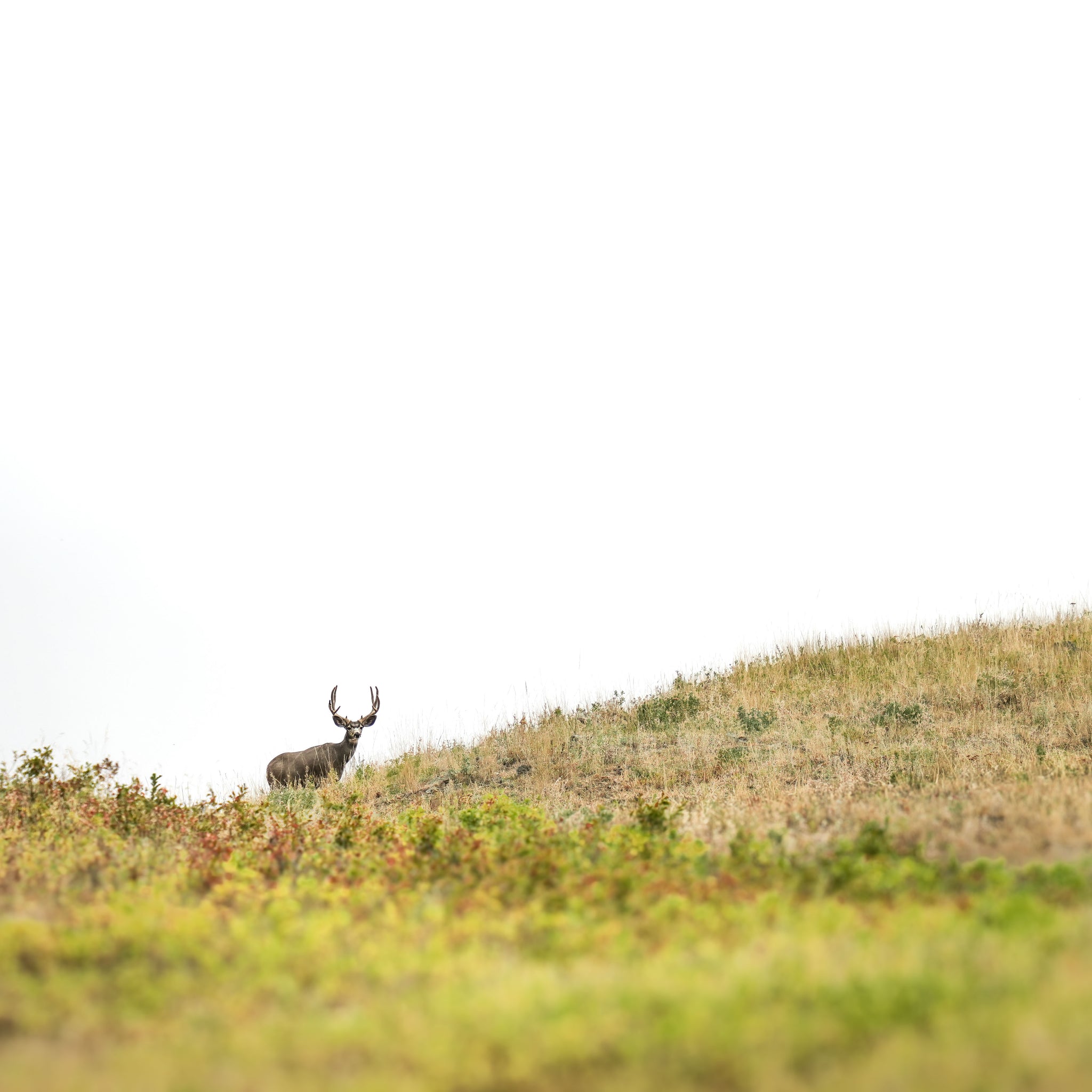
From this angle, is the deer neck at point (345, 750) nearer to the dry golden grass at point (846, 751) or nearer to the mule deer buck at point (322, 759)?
the mule deer buck at point (322, 759)

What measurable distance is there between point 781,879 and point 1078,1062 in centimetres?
338

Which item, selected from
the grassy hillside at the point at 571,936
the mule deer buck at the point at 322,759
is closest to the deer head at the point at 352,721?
the mule deer buck at the point at 322,759

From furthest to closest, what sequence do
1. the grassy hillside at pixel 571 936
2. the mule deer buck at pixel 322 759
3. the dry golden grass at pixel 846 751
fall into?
the mule deer buck at pixel 322 759
the dry golden grass at pixel 846 751
the grassy hillside at pixel 571 936

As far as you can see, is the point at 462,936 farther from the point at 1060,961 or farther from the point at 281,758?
the point at 281,758

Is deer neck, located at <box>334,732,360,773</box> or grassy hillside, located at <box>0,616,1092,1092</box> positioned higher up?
deer neck, located at <box>334,732,360,773</box>

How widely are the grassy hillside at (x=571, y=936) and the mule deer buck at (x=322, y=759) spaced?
19.2 feet

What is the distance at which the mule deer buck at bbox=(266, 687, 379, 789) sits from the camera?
18.5 m

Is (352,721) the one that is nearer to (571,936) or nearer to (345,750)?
(345,750)

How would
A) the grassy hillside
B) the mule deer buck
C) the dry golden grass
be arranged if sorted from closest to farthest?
the grassy hillside → the dry golden grass → the mule deer buck

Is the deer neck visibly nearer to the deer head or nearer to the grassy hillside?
the deer head

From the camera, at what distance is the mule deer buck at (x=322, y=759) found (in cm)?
1852

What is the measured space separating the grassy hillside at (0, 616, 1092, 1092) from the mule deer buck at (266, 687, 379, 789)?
5840 millimetres

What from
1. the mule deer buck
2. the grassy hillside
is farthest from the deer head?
the grassy hillside

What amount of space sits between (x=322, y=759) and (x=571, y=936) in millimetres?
14045
